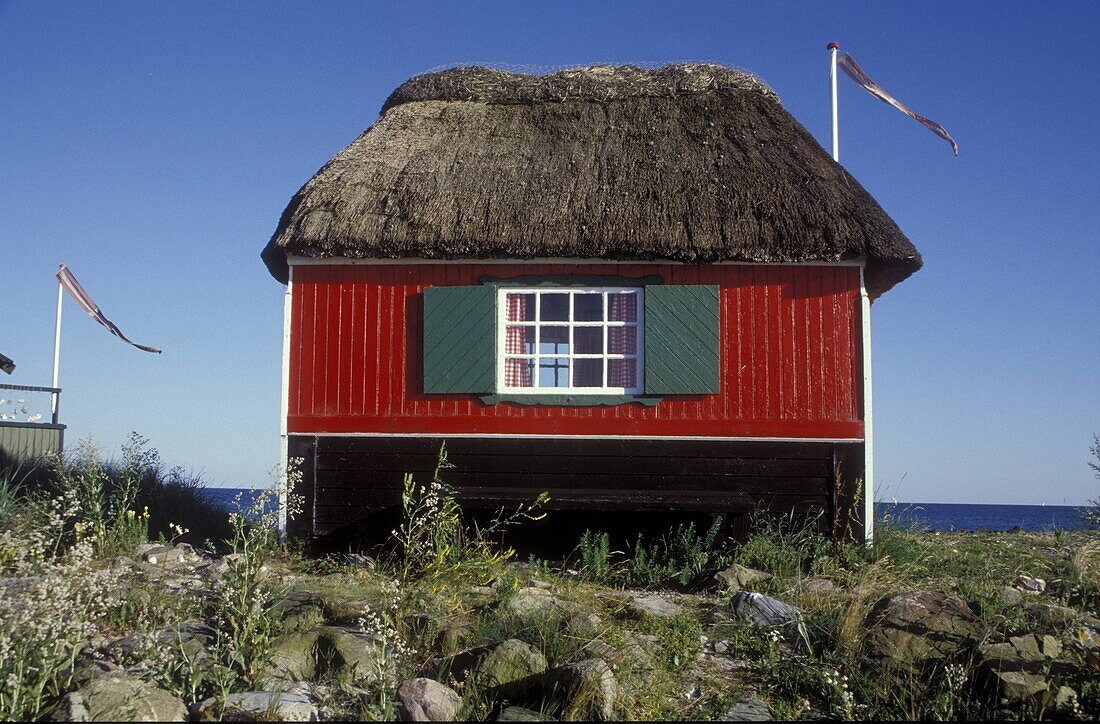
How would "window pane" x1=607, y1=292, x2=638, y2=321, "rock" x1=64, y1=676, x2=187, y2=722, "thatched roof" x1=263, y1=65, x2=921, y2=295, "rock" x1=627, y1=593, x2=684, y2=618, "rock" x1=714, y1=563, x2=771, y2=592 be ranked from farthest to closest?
"window pane" x1=607, y1=292, x2=638, y2=321 → "thatched roof" x1=263, y1=65, x2=921, y2=295 → "rock" x1=714, y1=563, x2=771, y2=592 → "rock" x1=627, y1=593, x2=684, y2=618 → "rock" x1=64, y1=676, x2=187, y2=722

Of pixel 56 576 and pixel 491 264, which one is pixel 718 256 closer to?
pixel 491 264

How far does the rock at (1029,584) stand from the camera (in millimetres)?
7152

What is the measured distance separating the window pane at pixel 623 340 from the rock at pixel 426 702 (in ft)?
14.8

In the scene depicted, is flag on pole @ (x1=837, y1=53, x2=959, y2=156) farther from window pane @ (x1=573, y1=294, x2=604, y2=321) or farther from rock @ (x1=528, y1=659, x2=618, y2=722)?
rock @ (x1=528, y1=659, x2=618, y2=722)

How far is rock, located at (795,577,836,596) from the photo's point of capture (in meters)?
6.64

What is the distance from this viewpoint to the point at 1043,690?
4.89m

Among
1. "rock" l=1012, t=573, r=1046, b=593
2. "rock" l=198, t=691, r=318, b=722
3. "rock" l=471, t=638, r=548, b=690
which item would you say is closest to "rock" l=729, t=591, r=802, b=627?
"rock" l=471, t=638, r=548, b=690

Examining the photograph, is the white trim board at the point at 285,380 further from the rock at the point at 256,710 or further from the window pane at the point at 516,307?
the rock at the point at 256,710

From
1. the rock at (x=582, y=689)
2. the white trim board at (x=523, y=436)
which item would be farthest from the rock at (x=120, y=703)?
the white trim board at (x=523, y=436)

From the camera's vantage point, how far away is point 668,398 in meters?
8.77

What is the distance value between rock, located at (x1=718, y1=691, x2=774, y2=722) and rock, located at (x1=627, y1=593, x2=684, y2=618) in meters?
1.17

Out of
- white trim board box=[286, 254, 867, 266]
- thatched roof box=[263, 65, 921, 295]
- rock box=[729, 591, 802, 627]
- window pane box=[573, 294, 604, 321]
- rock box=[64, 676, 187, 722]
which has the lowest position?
rock box=[64, 676, 187, 722]

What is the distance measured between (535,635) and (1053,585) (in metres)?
4.13

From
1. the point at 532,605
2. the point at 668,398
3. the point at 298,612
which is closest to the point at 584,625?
the point at 532,605
